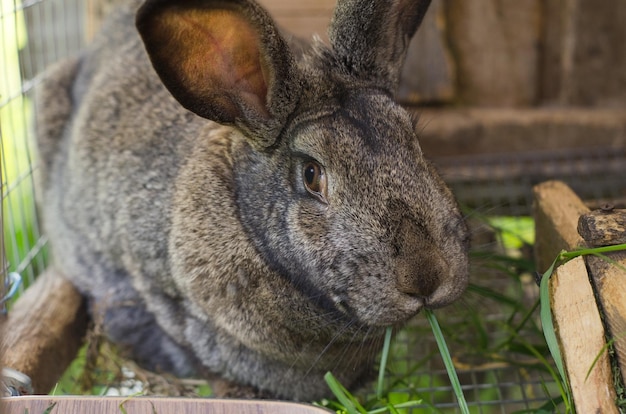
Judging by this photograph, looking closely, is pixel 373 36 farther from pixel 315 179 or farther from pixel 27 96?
pixel 27 96

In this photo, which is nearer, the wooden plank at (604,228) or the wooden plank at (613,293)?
the wooden plank at (613,293)

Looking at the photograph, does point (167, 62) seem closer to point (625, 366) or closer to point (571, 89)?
point (625, 366)

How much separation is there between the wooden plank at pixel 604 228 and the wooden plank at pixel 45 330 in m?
1.84

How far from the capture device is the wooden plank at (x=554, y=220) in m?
2.51

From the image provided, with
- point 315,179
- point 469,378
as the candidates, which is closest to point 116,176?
point 315,179

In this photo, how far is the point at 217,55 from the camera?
87.1 inches

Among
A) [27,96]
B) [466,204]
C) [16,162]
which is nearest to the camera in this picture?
[16,162]

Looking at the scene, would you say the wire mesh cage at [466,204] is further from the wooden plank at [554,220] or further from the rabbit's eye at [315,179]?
the rabbit's eye at [315,179]

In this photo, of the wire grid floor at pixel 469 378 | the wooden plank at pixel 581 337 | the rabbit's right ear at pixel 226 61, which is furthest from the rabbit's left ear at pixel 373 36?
the wire grid floor at pixel 469 378

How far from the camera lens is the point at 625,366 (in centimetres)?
185

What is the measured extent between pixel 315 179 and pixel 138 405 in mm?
764

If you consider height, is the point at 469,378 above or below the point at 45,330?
below

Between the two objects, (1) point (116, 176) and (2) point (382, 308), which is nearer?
(2) point (382, 308)

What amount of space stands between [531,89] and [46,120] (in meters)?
2.56
